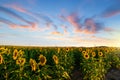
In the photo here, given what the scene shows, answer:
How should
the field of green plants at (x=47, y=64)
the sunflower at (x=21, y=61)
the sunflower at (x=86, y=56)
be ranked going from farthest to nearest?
the sunflower at (x=86, y=56) < the field of green plants at (x=47, y=64) < the sunflower at (x=21, y=61)

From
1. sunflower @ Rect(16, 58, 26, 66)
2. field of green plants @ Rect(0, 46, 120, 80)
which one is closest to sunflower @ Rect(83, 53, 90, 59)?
field of green plants @ Rect(0, 46, 120, 80)

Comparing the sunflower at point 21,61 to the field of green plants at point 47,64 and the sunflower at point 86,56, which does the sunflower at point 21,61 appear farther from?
the sunflower at point 86,56

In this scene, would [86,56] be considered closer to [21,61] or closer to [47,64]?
[47,64]

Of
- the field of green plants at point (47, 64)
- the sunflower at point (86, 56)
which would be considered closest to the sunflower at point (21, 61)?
the field of green plants at point (47, 64)

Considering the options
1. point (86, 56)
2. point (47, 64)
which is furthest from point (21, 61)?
point (86, 56)

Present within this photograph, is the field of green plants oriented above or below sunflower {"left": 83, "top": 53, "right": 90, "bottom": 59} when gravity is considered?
below

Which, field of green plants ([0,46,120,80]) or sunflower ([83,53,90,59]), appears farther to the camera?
sunflower ([83,53,90,59])

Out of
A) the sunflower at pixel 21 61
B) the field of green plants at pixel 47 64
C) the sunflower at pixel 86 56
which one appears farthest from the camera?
the sunflower at pixel 86 56

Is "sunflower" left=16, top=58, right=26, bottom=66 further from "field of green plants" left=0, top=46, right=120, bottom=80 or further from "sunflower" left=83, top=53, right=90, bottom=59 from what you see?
"sunflower" left=83, top=53, right=90, bottom=59

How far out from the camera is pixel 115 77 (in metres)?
21.2

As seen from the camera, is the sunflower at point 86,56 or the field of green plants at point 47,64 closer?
the field of green plants at point 47,64

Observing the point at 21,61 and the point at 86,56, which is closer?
the point at 21,61

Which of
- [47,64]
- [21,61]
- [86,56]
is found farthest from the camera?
[86,56]

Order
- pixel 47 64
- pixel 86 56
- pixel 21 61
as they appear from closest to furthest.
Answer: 1. pixel 21 61
2. pixel 47 64
3. pixel 86 56
